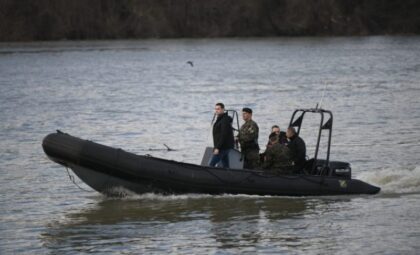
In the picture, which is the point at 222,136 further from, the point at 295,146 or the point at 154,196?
the point at 154,196

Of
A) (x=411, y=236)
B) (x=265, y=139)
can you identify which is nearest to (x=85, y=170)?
(x=411, y=236)

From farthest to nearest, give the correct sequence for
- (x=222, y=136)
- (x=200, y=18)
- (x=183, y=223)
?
(x=200, y=18) → (x=222, y=136) → (x=183, y=223)

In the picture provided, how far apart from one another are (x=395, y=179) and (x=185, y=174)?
4359 millimetres

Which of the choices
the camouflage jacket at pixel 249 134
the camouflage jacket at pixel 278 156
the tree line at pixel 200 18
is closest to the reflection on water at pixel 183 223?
the camouflage jacket at pixel 278 156

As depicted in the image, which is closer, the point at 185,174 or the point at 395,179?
the point at 185,174

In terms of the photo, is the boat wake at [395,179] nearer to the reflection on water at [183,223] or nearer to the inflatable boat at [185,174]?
the inflatable boat at [185,174]

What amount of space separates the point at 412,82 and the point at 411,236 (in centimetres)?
2881

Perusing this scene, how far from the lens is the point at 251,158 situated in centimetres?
1716

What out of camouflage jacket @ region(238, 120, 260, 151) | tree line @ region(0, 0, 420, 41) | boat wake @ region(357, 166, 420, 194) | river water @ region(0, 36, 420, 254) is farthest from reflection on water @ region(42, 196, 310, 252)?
tree line @ region(0, 0, 420, 41)

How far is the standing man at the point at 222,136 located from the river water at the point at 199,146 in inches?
28.4

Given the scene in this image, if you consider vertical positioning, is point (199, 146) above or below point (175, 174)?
above

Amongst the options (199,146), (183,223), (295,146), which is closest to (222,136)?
(295,146)

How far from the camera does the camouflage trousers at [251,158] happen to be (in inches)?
675

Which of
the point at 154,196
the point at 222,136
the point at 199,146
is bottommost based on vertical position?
the point at 154,196
